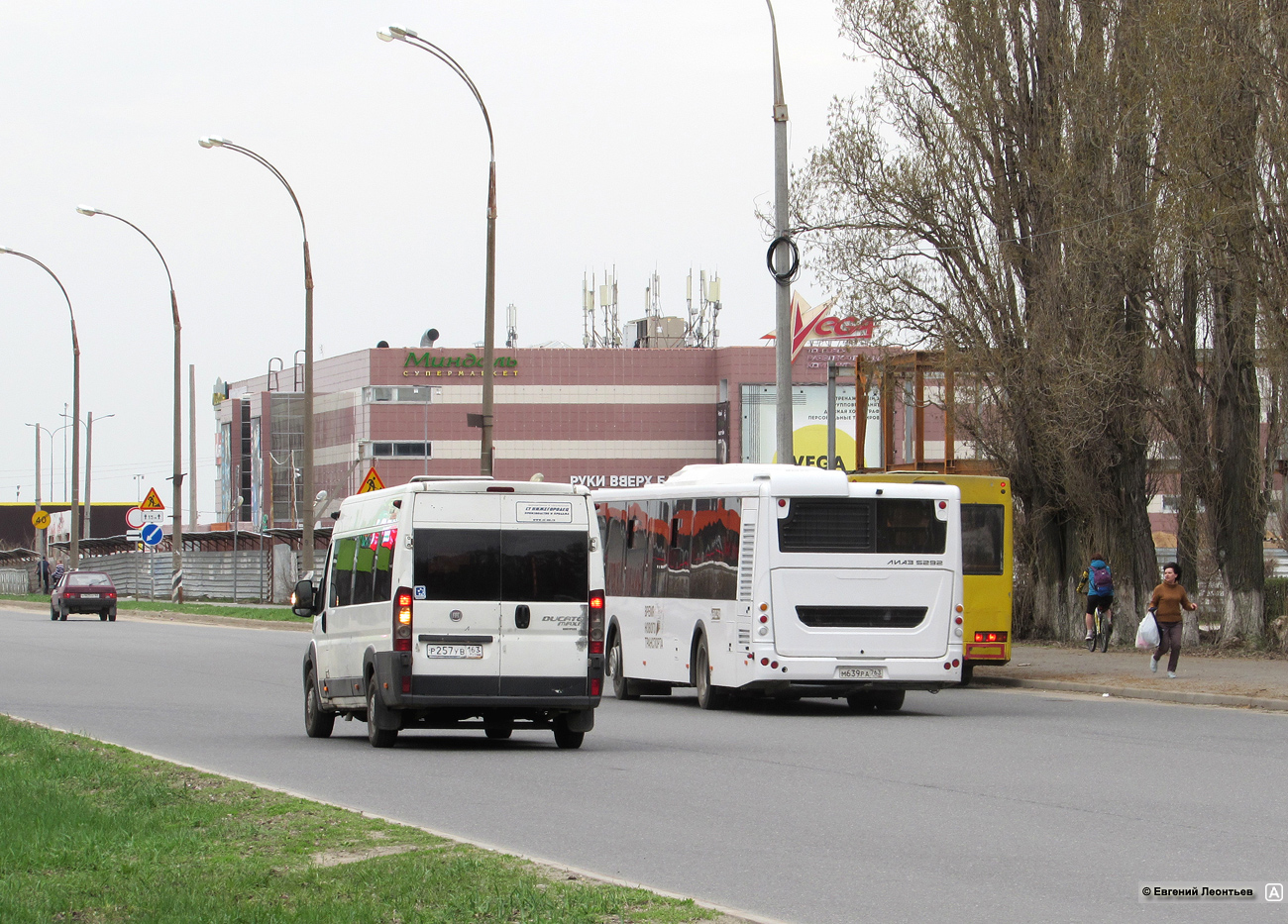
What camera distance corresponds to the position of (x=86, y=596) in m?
54.9

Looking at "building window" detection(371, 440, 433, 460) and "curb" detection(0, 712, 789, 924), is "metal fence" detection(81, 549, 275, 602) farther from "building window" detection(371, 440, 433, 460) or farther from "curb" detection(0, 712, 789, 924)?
"curb" detection(0, 712, 789, 924)

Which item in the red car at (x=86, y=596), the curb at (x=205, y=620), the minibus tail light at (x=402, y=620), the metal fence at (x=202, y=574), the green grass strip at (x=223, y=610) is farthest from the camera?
the metal fence at (x=202, y=574)

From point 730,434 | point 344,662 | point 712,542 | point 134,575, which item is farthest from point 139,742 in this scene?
point 730,434

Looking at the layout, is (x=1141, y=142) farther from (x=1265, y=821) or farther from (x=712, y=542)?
(x=1265, y=821)

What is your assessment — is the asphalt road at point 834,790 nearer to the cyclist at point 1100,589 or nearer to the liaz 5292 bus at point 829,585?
the liaz 5292 bus at point 829,585

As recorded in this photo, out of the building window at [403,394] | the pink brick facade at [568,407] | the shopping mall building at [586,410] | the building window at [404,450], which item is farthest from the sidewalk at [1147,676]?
the building window at [404,450]

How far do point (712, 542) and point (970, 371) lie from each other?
12.5 m

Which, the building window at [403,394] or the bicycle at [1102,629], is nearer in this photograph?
the bicycle at [1102,629]

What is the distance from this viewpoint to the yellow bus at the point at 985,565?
86.4ft

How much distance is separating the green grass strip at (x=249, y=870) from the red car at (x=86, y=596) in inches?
1763

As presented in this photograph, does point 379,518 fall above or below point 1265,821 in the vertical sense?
above

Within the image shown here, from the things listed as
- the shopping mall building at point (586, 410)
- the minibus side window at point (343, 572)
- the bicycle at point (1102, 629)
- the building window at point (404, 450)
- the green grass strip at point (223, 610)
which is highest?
the shopping mall building at point (586, 410)

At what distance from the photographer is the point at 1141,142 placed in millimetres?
30750

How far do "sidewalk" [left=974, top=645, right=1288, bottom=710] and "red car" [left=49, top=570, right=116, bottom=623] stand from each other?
32.0m
